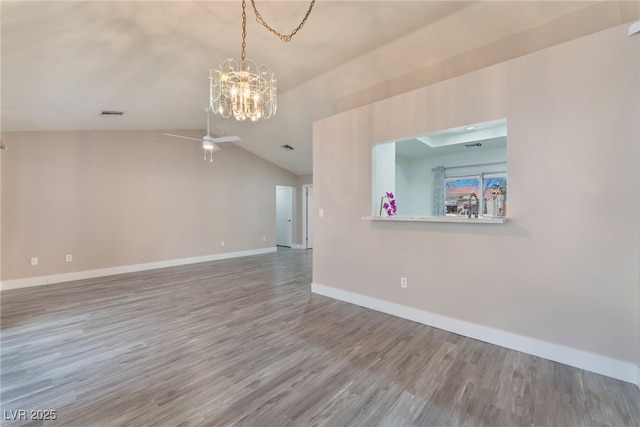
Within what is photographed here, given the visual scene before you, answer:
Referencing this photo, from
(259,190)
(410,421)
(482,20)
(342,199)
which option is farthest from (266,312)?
(259,190)

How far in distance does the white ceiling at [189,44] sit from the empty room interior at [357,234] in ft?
0.08

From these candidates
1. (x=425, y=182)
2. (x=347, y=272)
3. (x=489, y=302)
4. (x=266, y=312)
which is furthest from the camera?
(x=425, y=182)

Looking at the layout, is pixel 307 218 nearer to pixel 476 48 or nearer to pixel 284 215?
pixel 284 215

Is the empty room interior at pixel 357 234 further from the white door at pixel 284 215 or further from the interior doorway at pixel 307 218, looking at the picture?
the white door at pixel 284 215

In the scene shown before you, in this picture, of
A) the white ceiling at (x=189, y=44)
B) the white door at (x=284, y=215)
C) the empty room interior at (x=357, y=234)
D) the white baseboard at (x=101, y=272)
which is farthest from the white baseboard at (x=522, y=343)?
the white door at (x=284, y=215)

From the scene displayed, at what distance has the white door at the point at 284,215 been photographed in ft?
29.7

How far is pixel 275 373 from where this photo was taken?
2.07 m

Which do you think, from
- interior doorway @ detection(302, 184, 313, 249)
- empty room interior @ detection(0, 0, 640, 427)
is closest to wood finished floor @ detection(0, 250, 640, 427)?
empty room interior @ detection(0, 0, 640, 427)

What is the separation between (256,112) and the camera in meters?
2.56

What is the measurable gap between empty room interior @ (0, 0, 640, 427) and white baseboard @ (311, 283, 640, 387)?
0.02 m

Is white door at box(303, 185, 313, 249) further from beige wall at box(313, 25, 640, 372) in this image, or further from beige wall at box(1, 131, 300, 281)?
beige wall at box(313, 25, 640, 372)

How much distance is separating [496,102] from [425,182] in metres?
4.52

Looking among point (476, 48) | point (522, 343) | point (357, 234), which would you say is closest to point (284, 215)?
point (357, 234)

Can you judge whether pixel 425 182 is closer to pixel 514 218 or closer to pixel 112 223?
pixel 514 218
